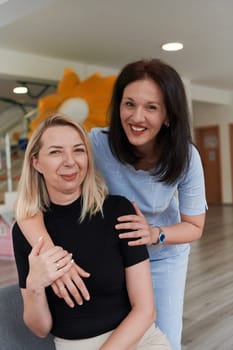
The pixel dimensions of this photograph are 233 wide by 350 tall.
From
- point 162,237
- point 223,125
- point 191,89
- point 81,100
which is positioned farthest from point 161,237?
point 223,125

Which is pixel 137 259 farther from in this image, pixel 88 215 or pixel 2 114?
pixel 2 114

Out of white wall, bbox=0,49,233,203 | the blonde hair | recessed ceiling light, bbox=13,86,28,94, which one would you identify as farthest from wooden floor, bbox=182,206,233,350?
recessed ceiling light, bbox=13,86,28,94

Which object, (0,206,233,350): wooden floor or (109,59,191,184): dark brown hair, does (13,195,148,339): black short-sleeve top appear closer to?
(109,59,191,184): dark brown hair

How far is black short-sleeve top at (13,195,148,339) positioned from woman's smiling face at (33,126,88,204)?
2.5 inches

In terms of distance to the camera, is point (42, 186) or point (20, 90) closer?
point (42, 186)

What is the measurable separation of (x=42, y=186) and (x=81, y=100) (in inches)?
143

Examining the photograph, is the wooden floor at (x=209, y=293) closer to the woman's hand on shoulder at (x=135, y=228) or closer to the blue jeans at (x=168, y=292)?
the blue jeans at (x=168, y=292)

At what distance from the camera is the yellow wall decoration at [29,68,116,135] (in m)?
4.77

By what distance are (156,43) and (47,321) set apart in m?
4.11

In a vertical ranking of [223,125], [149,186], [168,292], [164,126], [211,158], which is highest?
[223,125]

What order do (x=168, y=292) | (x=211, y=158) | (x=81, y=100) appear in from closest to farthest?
(x=168, y=292) < (x=81, y=100) < (x=211, y=158)

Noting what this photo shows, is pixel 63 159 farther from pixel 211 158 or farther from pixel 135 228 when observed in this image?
pixel 211 158

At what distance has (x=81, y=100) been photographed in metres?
4.85

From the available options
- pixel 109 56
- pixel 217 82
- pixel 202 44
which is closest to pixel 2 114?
pixel 109 56
